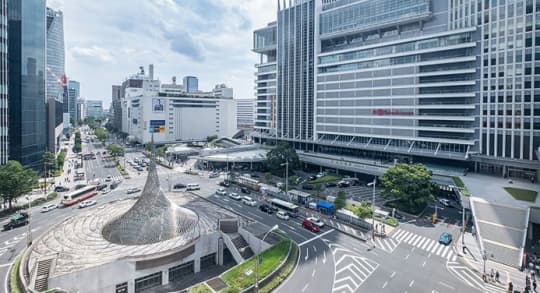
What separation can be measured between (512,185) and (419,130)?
24572mm

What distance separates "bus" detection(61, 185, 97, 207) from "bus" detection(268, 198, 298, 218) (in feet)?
141

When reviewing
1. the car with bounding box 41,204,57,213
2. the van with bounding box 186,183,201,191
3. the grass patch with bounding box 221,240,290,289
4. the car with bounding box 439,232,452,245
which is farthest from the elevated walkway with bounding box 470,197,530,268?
the car with bounding box 41,204,57,213

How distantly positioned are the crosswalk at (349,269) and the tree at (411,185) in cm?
2137

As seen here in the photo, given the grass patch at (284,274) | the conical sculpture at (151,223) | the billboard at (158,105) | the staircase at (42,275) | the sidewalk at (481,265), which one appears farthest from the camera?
the billboard at (158,105)

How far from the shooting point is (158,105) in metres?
155

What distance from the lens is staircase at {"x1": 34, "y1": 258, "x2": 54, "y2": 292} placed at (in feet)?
105

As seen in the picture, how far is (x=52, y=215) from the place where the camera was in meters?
58.4

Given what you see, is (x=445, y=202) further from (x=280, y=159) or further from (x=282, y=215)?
(x=280, y=159)

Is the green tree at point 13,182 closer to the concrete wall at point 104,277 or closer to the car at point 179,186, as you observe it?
the car at point 179,186

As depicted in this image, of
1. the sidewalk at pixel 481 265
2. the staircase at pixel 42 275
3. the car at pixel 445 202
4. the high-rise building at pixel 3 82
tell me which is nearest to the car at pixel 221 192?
the staircase at pixel 42 275

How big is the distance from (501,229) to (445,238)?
9.13 metres

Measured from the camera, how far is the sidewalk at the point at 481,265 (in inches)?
1444

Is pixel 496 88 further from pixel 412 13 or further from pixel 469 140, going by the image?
pixel 412 13

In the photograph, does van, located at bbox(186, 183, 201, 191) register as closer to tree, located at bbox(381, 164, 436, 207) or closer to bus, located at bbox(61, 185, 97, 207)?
bus, located at bbox(61, 185, 97, 207)
